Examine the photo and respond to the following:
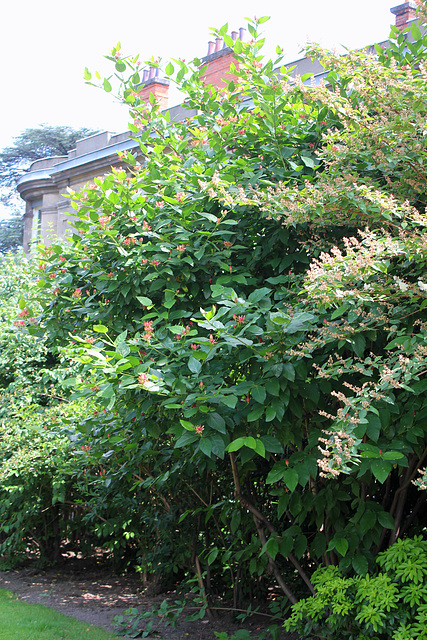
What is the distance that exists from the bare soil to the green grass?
8.1 inches

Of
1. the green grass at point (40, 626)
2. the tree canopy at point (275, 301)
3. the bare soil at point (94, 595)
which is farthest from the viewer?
the bare soil at point (94, 595)

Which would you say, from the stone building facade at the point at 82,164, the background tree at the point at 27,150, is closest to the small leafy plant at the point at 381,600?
the stone building facade at the point at 82,164

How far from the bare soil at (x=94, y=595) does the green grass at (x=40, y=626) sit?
21 centimetres

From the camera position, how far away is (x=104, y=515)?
7000mm

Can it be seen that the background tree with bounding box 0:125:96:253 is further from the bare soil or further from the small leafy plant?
the small leafy plant

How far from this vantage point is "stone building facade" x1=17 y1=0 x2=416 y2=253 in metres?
18.9

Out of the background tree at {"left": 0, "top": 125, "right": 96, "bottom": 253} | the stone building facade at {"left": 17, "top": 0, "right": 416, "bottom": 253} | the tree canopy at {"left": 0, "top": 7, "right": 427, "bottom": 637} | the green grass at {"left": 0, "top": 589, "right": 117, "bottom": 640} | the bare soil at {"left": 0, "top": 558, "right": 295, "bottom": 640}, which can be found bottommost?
the bare soil at {"left": 0, "top": 558, "right": 295, "bottom": 640}

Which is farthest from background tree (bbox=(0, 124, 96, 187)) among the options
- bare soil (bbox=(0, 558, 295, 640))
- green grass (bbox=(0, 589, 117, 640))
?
green grass (bbox=(0, 589, 117, 640))

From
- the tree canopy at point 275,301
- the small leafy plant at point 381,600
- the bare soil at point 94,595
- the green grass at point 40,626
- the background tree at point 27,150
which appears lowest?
the bare soil at point 94,595

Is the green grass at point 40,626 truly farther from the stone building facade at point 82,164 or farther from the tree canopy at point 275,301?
the stone building facade at point 82,164

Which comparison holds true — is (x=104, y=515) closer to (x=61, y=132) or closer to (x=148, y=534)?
(x=148, y=534)

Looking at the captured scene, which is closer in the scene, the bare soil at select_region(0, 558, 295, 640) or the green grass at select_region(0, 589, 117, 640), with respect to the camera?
the green grass at select_region(0, 589, 117, 640)

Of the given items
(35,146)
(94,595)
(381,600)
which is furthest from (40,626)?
(35,146)

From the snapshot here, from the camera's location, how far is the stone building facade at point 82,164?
18.9 metres
